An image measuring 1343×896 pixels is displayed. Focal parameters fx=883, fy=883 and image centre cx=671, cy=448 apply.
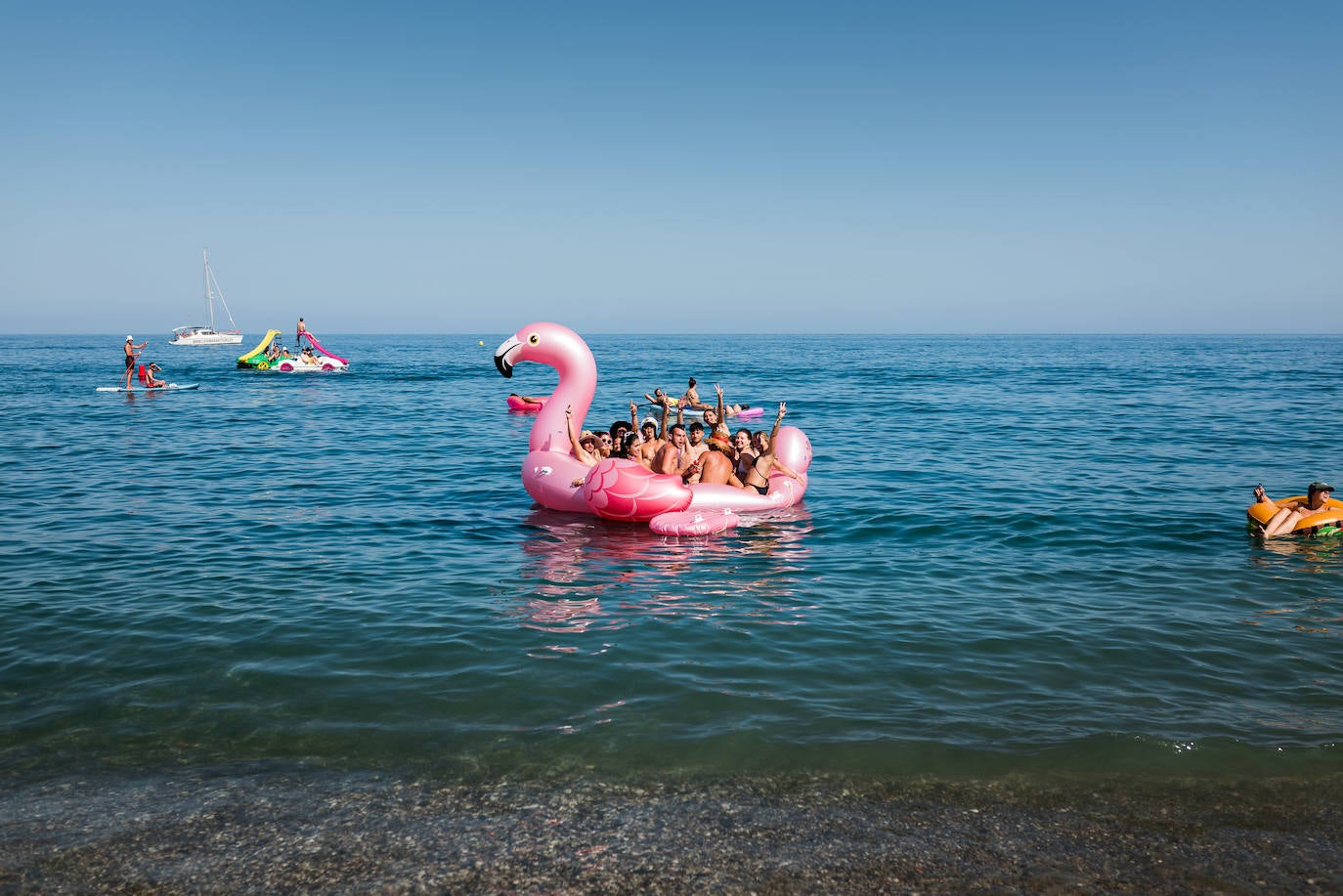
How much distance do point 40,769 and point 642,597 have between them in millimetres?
5385

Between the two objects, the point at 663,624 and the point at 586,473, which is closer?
the point at 663,624

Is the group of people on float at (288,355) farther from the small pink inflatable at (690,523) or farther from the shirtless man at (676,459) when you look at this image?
the small pink inflatable at (690,523)

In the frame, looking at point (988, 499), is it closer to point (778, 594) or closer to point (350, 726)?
point (778, 594)

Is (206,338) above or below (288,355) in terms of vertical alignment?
above

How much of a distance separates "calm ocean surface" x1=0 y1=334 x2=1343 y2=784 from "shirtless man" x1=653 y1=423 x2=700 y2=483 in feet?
3.48

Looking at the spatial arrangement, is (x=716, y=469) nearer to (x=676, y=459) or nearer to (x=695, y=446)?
(x=676, y=459)

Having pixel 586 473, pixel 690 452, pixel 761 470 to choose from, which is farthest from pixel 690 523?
pixel 761 470

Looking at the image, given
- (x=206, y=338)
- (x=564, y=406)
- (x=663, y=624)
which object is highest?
(x=206, y=338)

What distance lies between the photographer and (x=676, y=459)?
13016 millimetres

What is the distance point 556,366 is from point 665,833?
9430 mm

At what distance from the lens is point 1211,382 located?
43.8 metres

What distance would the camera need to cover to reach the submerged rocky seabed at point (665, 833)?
4730 millimetres

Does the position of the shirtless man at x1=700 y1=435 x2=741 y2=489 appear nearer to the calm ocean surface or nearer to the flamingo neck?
the calm ocean surface

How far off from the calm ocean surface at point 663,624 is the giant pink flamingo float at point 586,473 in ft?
1.30
